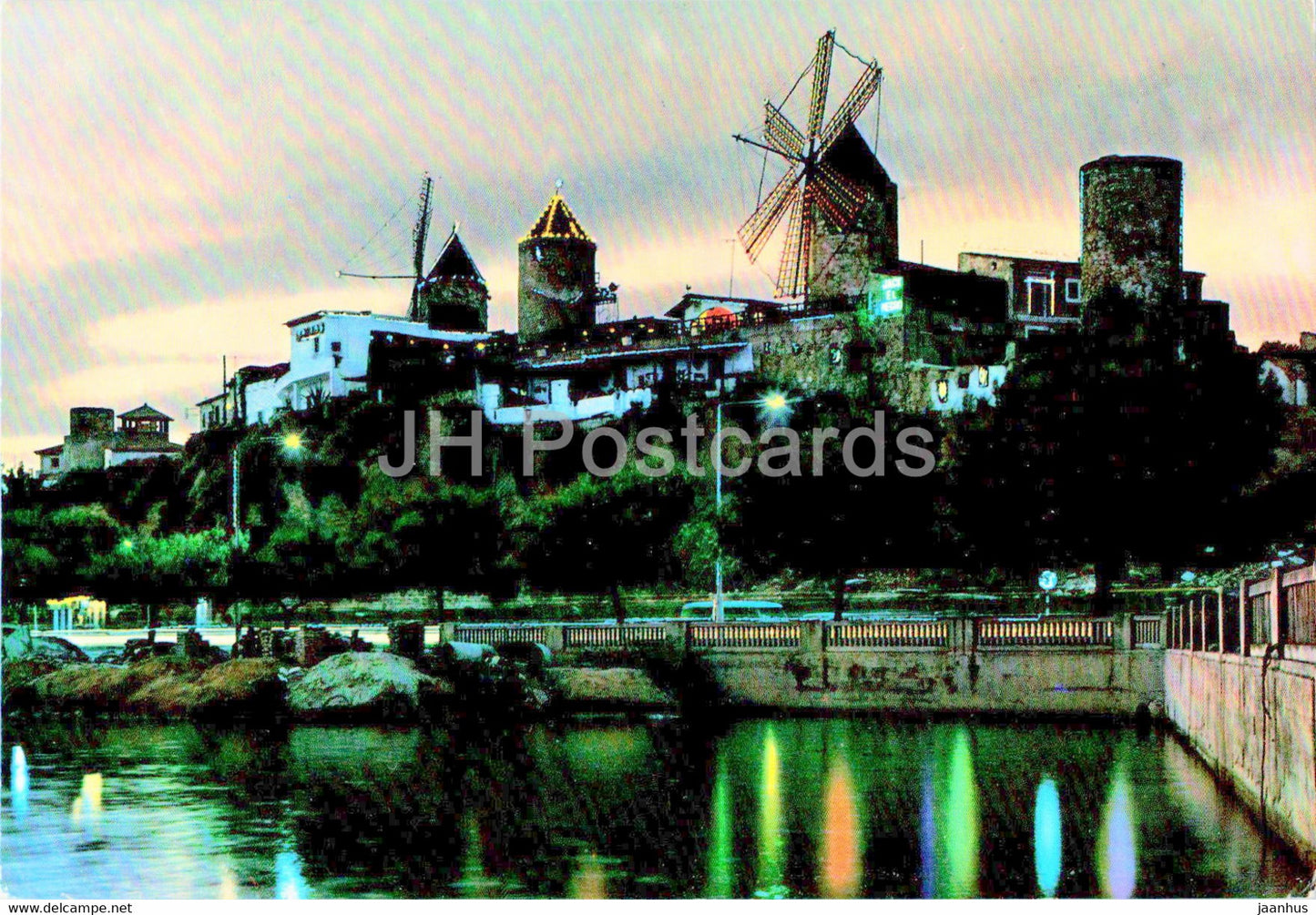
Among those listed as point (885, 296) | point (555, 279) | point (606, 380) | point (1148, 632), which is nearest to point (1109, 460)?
point (1148, 632)

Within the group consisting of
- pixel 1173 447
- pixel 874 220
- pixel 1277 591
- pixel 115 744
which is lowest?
pixel 115 744

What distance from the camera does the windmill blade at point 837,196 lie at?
75.4m

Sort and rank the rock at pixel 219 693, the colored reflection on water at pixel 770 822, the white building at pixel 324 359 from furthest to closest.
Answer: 1. the white building at pixel 324 359
2. the rock at pixel 219 693
3. the colored reflection on water at pixel 770 822

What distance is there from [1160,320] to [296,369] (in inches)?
1903

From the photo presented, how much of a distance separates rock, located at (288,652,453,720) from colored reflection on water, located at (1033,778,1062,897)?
14089mm

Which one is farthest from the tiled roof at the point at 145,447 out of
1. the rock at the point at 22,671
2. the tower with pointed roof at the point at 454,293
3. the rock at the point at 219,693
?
the rock at the point at 219,693

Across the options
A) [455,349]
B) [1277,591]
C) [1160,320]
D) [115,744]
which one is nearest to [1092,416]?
[1160,320]

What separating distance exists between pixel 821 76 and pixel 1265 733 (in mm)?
64249

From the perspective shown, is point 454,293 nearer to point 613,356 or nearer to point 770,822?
point 613,356

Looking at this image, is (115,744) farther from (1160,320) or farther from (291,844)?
(1160,320)

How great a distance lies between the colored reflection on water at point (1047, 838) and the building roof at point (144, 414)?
95601 mm

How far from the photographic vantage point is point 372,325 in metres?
93.0

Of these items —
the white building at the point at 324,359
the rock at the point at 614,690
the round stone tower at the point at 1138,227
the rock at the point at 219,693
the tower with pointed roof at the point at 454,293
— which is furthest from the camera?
the tower with pointed roof at the point at 454,293

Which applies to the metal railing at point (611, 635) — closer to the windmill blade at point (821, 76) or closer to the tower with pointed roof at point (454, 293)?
the windmill blade at point (821, 76)
